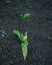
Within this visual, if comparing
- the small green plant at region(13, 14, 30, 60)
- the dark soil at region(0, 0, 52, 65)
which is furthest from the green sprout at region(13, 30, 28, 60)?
the dark soil at region(0, 0, 52, 65)

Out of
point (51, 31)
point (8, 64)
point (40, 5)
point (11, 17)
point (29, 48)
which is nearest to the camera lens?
point (8, 64)

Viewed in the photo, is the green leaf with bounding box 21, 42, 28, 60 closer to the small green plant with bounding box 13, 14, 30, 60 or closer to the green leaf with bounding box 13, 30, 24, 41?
the small green plant with bounding box 13, 14, 30, 60

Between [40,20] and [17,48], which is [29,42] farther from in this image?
[40,20]

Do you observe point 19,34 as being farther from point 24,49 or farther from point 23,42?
point 24,49

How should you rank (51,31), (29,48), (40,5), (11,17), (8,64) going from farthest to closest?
(40,5), (11,17), (51,31), (29,48), (8,64)

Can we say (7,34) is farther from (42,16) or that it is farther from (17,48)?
(42,16)

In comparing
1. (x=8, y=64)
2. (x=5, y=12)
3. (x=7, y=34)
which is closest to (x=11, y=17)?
(x=5, y=12)

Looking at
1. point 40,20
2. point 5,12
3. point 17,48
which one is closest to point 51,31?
point 40,20

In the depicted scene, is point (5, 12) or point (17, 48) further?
point (5, 12)
